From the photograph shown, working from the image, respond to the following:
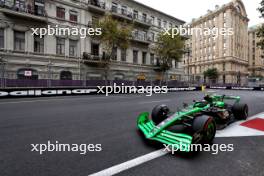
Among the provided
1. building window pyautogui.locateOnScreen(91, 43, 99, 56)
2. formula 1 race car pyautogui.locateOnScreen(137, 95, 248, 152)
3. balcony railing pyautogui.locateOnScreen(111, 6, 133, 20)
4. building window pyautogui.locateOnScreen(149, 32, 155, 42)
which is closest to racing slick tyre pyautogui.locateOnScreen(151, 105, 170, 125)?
formula 1 race car pyautogui.locateOnScreen(137, 95, 248, 152)

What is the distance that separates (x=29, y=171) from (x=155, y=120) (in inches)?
108

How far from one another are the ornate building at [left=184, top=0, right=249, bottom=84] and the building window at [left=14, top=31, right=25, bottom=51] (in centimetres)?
4391

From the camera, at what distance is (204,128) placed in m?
2.68

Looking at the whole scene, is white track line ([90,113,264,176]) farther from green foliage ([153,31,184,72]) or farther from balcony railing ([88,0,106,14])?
green foliage ([153,31,184,72])

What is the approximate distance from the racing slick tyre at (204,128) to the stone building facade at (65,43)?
13430mm

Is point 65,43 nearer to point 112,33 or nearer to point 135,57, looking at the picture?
point 112,33

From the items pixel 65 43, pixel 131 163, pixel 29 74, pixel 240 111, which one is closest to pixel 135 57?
pixel 65 43

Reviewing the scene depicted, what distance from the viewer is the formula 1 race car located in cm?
261

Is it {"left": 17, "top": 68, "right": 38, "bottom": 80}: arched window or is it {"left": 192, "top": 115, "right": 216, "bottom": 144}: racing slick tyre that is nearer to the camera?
{"left": 192, "top": 115, "right": 216, "bottom": 144}: racing slick tyre

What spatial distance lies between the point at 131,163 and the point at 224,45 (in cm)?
6286

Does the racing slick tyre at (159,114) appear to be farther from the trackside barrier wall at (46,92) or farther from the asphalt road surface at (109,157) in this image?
the trackside barrier wall at (46,92)

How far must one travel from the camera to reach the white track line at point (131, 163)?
80.0 inches

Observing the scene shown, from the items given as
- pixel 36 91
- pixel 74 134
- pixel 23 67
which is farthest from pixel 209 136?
pixel 23 67

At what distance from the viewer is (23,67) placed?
16.9 meters
